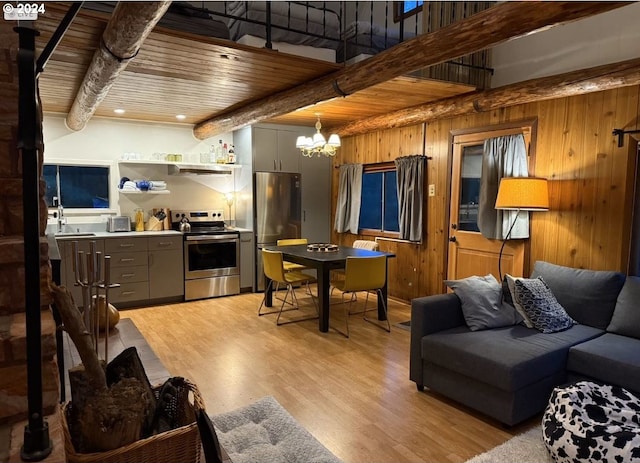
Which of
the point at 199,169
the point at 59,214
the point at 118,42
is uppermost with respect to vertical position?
the point at 118,42

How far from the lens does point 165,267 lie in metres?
5.71

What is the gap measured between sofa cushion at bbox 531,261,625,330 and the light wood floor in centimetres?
105

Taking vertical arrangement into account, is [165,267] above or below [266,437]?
above

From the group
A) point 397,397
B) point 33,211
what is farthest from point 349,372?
point 33,211

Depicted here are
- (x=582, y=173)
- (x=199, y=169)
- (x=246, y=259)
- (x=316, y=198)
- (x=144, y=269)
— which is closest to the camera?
(x=582, y=173)

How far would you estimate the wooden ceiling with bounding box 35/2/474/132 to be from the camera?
305 centimetres

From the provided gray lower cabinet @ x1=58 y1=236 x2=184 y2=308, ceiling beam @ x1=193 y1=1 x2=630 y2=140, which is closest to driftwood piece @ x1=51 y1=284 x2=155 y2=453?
ceiling beam @ x1=193 y1=1 x2=630 y2=140

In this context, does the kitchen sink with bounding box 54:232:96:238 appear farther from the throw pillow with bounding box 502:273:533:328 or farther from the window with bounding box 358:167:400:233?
the throw pillow with bounding box 502:273:533:328

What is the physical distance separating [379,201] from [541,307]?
133 inches

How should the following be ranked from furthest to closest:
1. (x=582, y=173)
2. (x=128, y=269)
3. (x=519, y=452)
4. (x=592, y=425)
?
(x=128, y=269)
(x=582, y=173)
(x=519, y=452)
(x=592, y=425)

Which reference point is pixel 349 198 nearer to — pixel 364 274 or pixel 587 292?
pixel 364 274

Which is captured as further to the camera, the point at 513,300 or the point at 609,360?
the point at 513,300

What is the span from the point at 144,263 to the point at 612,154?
17.0ft

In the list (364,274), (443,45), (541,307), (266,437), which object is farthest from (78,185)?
(541,307)
